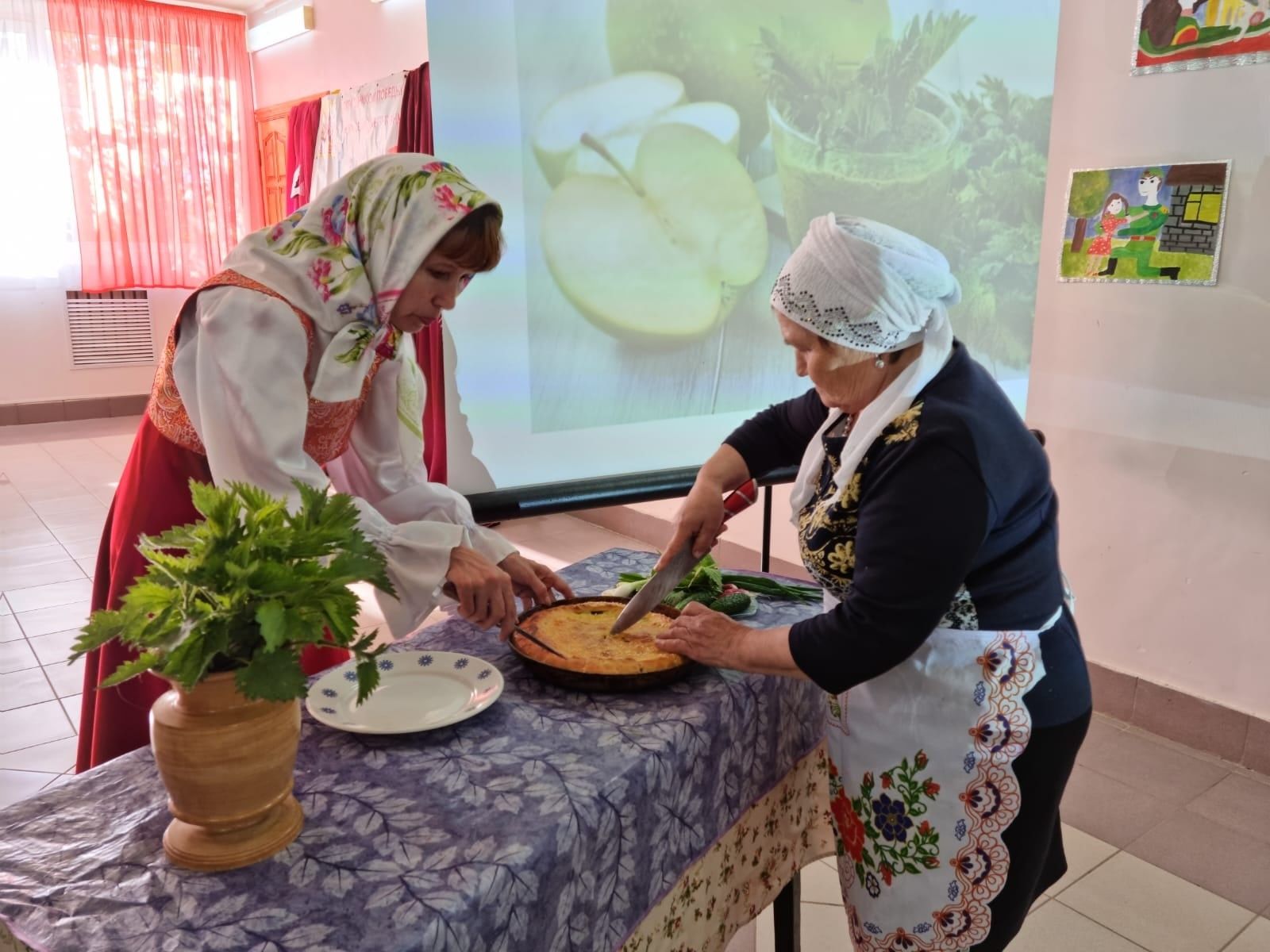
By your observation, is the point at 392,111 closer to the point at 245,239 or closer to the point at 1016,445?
the point at 245,239

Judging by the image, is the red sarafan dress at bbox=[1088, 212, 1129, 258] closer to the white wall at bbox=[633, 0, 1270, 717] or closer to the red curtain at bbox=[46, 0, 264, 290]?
the white wall at bbox=[633, 0, 1270, 717]

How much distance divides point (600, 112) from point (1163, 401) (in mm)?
1812

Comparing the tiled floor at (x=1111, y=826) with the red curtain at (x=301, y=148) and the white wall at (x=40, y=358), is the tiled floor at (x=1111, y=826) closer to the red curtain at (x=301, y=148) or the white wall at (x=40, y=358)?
the red curtain at (x=301, y=148)

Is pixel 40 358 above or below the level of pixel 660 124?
below

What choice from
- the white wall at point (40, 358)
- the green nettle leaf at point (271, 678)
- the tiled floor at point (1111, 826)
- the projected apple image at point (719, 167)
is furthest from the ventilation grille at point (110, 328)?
the green nettle leaf at point (271, 678)

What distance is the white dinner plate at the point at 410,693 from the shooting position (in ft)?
3.58

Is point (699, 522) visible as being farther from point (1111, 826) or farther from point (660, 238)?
point (1111, 826)

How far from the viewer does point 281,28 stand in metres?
6.34

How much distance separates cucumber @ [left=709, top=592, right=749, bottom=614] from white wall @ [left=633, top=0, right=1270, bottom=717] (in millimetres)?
1740

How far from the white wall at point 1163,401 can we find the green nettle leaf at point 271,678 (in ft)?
8.34

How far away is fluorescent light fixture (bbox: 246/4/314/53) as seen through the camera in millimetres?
6004

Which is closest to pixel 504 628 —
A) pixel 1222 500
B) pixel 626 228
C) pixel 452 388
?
pixel 452 388

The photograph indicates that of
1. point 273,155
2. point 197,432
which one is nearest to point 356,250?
point 197,432

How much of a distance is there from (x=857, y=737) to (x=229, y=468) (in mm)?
920
